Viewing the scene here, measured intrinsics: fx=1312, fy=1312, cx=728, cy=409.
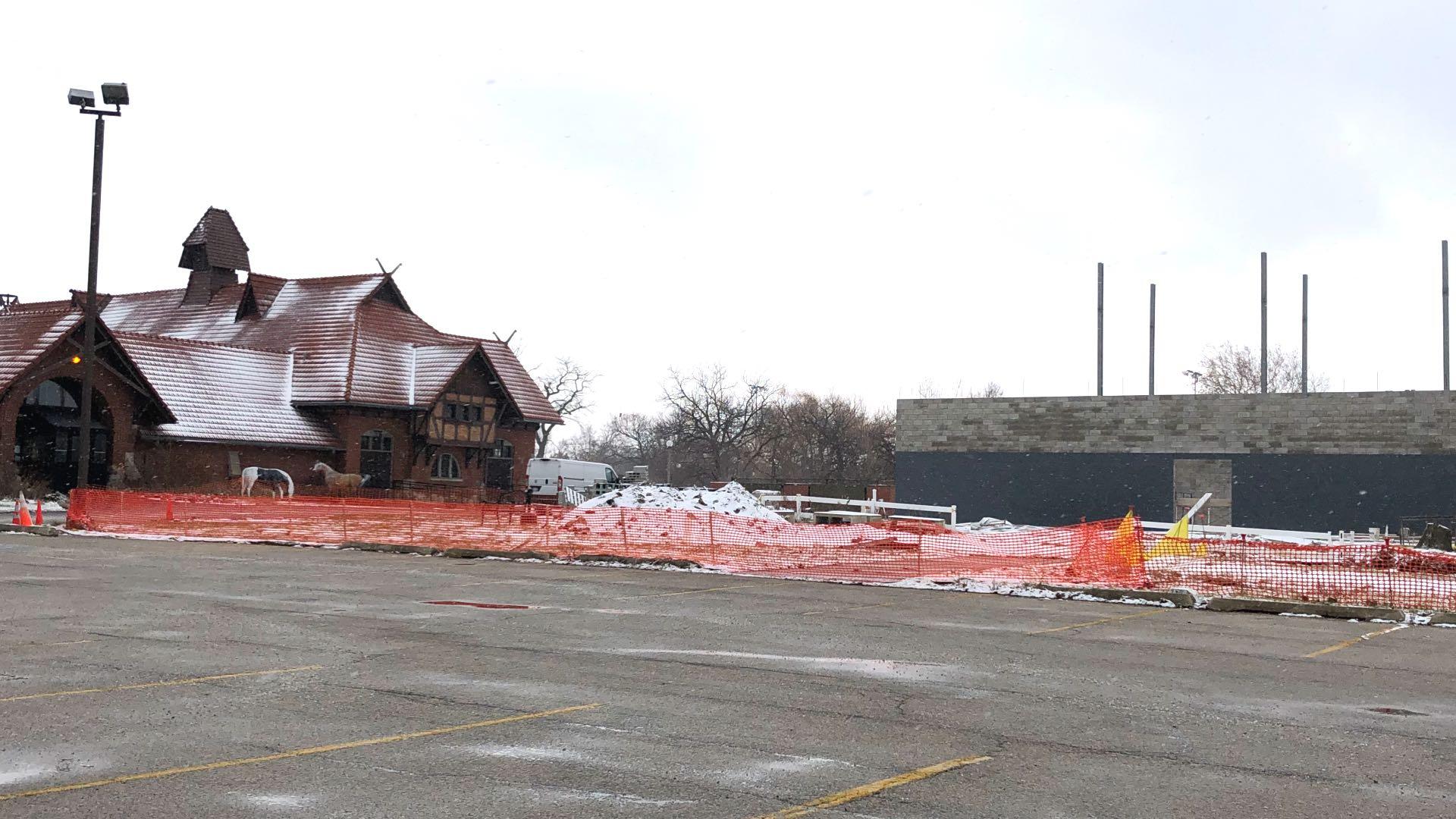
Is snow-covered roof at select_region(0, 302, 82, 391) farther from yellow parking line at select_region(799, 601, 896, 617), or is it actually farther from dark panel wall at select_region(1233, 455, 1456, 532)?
dark panel wall at select_region(1233, 455, 1456, 532)

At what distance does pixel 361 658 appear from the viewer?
35.0 feet

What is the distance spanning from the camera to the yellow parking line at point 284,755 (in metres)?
6.30

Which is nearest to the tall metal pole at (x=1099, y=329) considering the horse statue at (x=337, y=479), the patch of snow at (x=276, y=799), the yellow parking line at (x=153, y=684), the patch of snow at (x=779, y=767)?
the horse statue at (x=337, y=479)

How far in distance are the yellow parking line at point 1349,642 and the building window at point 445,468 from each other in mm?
45273

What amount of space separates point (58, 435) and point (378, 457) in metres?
12.3

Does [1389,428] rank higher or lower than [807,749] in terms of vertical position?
higher

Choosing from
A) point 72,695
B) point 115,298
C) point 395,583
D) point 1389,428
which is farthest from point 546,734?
point 115,298

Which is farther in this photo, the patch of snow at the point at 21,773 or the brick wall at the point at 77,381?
the brick wall at the point at 77,381

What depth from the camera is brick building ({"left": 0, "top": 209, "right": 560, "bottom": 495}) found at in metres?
45.8

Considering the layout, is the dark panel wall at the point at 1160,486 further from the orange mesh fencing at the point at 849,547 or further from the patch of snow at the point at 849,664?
the patch of snow at the point at 849,664

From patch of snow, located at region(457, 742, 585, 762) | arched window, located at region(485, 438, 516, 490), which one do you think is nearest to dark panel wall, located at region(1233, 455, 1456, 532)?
arched window, located at region(485, 438, 516, 490)

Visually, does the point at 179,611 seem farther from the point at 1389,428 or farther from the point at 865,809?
the point at 1389,428

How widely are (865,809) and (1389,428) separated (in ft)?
149

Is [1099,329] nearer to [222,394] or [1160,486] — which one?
[1160,486]
